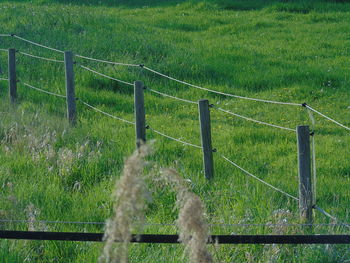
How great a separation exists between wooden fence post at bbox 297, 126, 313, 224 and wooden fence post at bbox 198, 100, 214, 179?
4.68ft

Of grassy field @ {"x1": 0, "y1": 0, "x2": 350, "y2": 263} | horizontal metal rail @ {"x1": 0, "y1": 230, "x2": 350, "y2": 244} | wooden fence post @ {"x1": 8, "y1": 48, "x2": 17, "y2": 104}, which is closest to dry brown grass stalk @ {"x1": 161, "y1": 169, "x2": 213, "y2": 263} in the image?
horizontal metal rail @ {"x1": 0, "y1": 230, "x2": 350, "y2": 244}

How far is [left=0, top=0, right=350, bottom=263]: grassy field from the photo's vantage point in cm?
478

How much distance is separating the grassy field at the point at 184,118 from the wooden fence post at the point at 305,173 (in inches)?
3.9

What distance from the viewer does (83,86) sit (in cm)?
1130

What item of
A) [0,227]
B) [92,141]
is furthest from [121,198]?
[92,141]

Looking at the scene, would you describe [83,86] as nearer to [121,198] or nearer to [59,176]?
[59,176]

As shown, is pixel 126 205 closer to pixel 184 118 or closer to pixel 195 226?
pixel 195 226

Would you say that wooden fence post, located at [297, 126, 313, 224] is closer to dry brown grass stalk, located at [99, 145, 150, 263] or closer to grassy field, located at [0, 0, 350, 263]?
grassy field, located at [0, 0, 350, 263]

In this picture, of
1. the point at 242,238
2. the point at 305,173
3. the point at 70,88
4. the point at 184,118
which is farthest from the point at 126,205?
the point at 184,118

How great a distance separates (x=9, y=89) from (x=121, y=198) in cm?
933

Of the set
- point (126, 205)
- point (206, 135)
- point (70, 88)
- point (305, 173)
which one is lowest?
A: point (305, 173)

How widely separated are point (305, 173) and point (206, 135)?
4.96 feet

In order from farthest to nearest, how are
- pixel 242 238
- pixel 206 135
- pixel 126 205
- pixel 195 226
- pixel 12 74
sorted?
pixel 12 74 → pixel 206 135 → pixel 242 238 → pixel 195 226 → pixel 126 205

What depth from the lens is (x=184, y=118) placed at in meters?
9.81
